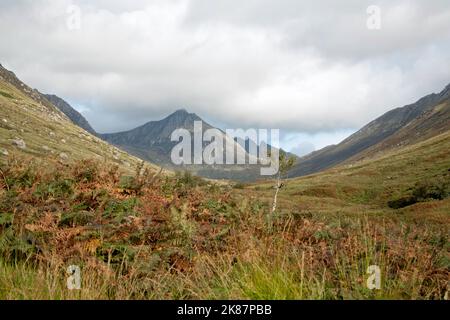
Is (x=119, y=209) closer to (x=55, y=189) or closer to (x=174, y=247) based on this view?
(x=55, y=189)

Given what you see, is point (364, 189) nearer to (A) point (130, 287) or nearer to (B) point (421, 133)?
(A) point (130, 287)

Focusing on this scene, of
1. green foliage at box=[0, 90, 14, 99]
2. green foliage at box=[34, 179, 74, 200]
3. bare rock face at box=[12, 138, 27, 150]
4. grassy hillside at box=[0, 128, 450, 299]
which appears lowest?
grassy hillside at box=[0, 128, 450, 299]

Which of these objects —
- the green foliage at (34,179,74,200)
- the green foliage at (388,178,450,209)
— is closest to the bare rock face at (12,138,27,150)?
the green foliage at (388,178,450,209)

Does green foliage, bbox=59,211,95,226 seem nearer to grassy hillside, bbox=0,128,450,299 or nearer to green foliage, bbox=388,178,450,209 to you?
grassy hillside, bbox=0,128,450,299

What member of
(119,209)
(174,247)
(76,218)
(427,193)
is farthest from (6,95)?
(174,247)

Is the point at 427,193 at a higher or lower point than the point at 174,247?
higher

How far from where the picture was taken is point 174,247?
7.07 metres

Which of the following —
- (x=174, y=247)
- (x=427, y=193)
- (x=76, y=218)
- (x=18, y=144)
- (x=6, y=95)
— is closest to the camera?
(x=174, y=247)

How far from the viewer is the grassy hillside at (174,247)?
5078mm

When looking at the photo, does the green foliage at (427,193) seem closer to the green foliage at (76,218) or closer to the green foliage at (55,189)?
the green foliage at (55,189)

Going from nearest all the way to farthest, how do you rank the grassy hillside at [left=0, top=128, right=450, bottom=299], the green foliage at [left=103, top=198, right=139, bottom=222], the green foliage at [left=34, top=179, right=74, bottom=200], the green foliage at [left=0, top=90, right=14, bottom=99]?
the grassy hillside at [left=0, top=128, right=450, bottom=299]
the green foliage at [left=103, top=198, right=139, bottom=222]
the green foliage at [left=34, top=179, right=74, bottom=200]
the green foliage at [left=0, top=90, right=14, bottom=99]

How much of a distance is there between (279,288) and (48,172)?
345 inches

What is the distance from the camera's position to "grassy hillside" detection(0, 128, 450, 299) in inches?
200

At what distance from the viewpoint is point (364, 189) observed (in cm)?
6738
